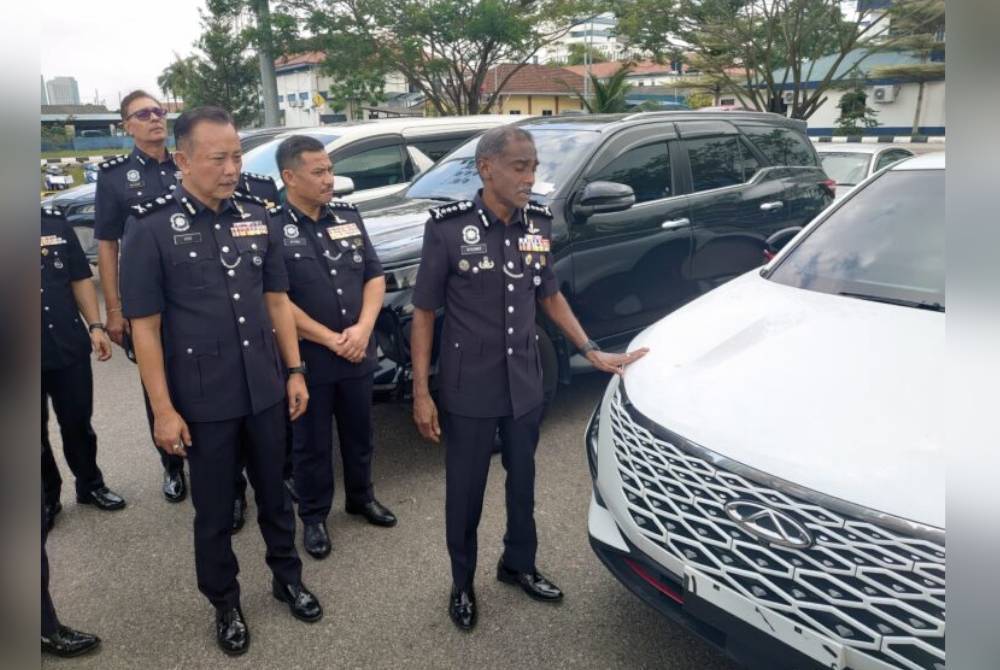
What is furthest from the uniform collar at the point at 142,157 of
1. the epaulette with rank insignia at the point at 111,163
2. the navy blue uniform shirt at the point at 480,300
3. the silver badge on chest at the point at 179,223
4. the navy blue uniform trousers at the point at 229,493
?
the navy blue uniform shirt at the point at 480,300

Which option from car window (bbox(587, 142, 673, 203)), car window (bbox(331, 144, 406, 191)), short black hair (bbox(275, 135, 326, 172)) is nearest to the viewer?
short black hair (bbox(275, 135, 326, 172))

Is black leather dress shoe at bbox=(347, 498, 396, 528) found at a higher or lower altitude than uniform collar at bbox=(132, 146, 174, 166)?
lower

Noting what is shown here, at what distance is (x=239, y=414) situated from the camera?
2385 mm

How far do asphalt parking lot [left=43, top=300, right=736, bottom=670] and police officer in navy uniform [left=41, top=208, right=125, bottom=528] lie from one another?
13 centimetres

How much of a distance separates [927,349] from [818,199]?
4004mm

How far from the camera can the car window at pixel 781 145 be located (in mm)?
5410

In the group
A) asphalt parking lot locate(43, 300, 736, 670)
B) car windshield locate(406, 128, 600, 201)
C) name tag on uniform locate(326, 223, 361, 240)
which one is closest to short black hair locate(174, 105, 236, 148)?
name tag on uniform locate(326, 223, 361, 240)

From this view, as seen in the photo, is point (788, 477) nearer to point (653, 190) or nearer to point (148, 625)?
point (148, 625)

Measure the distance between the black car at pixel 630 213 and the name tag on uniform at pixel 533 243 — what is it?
3.62 feet

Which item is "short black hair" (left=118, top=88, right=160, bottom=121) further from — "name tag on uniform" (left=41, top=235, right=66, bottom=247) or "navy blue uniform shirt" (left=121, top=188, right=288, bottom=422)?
"navy blue uniform shirt" (left=121, top=188, right=288, bottom=422)

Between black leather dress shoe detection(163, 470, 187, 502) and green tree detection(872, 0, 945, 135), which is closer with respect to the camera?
green tree detection(872, 0, 945, 135)

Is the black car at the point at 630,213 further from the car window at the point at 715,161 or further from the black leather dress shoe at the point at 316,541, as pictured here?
the black leather dress shoe at the point at 316,541

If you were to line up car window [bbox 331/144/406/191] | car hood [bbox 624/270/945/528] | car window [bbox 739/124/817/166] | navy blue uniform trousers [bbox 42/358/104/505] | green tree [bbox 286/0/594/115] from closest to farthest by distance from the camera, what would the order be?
car hood [bbox 624/270/945/528]
navy blue uniform trousers [bbox 42/358/104/505]
car window [bbox 739/124/817/166]
car window [bbox 331/144/406/191]
green tree [bbox 286/0/594/115]

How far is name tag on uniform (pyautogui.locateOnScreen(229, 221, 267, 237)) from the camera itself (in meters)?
2.40
